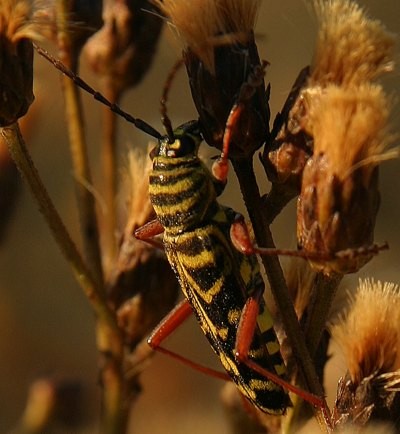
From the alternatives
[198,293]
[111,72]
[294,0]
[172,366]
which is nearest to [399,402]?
[198,293]

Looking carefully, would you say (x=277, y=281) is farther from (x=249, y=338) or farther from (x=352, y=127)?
(x=352, y=127)

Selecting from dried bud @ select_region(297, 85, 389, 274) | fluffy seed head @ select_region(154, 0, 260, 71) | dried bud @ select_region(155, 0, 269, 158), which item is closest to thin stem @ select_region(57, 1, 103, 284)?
dried bud @ select_region(155, 0, 269, 158)

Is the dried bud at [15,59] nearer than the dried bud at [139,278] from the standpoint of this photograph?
Yes

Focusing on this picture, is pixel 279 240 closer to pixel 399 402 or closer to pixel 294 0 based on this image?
pixel 294 0

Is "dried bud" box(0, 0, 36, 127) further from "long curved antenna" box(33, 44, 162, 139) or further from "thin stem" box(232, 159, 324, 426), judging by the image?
"thin stem" box(232, 159, 324, 426)

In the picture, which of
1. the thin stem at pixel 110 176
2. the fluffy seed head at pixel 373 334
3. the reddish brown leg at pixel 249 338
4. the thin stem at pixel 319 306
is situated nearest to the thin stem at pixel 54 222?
the thin stem at pixel 110 176

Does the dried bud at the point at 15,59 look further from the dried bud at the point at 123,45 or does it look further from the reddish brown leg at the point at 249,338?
the reddish brown leg at the point at 249,338
